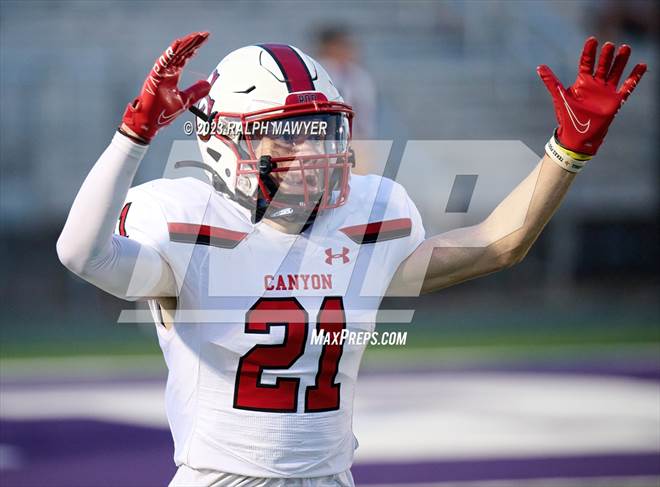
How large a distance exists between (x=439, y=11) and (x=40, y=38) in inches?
162

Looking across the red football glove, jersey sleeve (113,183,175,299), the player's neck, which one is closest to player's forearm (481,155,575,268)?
the red football glove

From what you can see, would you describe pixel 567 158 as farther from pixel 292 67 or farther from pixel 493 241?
pixel 292 67

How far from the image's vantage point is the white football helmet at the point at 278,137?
2361 millimetres

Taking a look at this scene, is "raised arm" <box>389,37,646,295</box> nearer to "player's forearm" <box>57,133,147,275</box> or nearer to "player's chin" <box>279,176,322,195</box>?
"player's chin" <box>279,176,322,195</box>

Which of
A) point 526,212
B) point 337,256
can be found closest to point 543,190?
point 526,212

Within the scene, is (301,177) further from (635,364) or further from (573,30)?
(573,30)

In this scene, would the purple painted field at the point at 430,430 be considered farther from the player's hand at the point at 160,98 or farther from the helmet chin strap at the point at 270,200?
the player's hand at the point at 160,98

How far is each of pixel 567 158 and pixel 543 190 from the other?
0.09m

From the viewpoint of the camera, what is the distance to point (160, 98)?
6.61 feet

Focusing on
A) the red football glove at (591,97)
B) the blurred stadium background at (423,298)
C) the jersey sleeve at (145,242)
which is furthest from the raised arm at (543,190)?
the blurred stadium background at (423,298)

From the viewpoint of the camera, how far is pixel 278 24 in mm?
10922

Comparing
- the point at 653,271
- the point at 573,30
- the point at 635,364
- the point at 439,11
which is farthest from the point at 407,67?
the point at 635,364

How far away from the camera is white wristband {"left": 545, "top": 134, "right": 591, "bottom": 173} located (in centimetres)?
232

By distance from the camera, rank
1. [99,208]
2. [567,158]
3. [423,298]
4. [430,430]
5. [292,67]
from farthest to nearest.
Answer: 1. [423,298]
2. [430,430]
3. [292,67]
4. [567,158]
5. [99,208]
